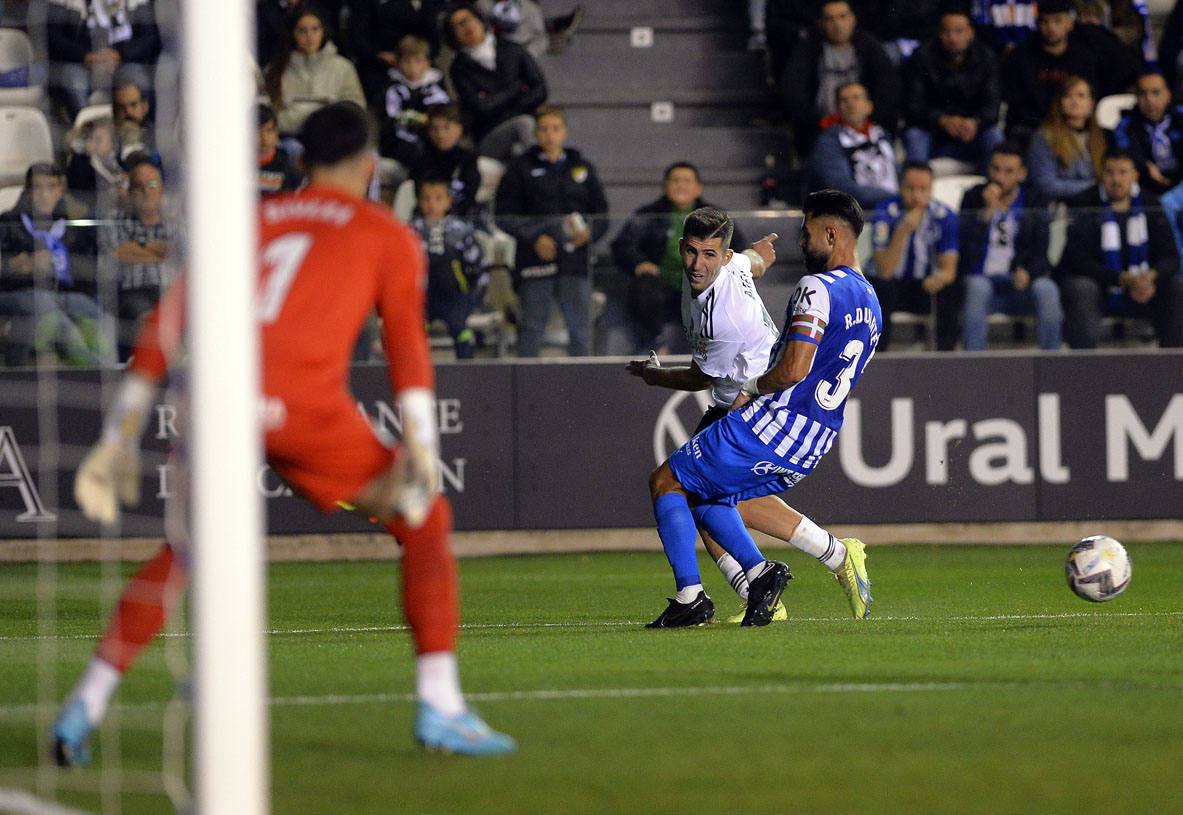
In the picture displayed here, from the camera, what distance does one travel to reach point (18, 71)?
13.7 metres

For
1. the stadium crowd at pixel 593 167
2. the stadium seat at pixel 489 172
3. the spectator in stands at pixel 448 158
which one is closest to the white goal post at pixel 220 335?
the stadium crowd at pixel 593 167

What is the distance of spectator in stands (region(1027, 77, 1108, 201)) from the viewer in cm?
1450

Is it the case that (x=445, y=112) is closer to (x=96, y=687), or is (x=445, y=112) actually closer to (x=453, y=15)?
(x=453, y=15)

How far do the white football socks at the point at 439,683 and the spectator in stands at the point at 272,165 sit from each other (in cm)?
837

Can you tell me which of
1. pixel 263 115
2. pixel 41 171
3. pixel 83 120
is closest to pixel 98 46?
pixel 83 120

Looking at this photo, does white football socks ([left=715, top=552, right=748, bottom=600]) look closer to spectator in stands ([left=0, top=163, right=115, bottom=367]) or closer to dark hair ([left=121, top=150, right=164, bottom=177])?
spectator in stands ([left=0, top=163, right=115, bottom=367])

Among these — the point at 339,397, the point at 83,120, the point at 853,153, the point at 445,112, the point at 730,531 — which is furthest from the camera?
the point at 853,153

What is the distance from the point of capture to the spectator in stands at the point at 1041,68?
16.0 meters

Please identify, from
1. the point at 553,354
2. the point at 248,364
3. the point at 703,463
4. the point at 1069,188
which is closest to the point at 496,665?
the point at 703,463

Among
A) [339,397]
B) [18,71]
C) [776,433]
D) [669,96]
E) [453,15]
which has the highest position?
[453,15]

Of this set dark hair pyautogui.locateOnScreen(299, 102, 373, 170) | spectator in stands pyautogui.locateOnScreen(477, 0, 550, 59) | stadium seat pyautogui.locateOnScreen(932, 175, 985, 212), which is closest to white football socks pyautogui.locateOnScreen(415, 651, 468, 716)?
dark hair pyautogui.locateOnScreen(299, 102, 373, 170)

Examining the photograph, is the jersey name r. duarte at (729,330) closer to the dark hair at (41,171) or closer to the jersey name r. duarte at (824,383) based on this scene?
the jersey name r. duarte at (824,383)

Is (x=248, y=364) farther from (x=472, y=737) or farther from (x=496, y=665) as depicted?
(x=496, y=665)

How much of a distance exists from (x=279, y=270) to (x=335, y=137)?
17.0 inches
